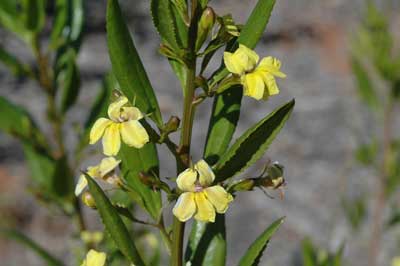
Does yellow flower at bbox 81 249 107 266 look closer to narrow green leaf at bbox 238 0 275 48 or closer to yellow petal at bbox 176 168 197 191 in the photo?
yellow petal at bbox 176 168 197 191

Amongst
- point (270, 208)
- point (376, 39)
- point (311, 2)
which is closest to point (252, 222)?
point (270, 208)

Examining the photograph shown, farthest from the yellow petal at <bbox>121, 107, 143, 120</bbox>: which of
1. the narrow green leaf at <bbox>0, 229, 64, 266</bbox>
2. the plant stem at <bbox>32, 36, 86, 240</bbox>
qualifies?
the plant stem at <bbox>32, 36, 86, 240</bbox>

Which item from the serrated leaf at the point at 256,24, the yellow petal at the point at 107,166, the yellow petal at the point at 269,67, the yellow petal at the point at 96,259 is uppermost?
the serrated leaf at the point at 256,24

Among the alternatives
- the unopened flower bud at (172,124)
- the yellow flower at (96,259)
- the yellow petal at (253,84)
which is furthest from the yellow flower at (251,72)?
the yellow flower at (96,259)

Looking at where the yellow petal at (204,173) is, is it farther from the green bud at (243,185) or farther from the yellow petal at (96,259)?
the yellow petal at (96,259)

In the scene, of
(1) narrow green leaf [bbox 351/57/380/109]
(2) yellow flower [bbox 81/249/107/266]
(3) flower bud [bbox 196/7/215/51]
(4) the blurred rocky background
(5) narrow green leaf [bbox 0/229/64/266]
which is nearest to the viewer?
(3) flower bud [bbox 196/7/215/51]
